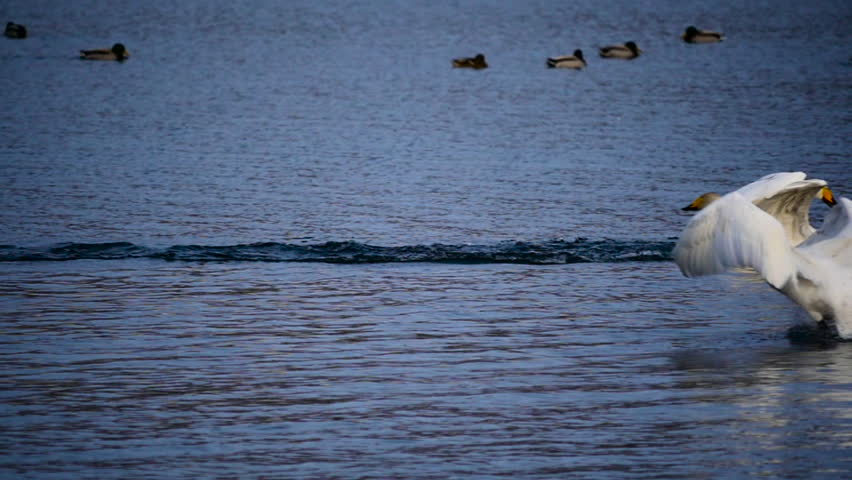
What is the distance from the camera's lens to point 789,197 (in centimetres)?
1005

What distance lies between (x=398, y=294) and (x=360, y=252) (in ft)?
5.76

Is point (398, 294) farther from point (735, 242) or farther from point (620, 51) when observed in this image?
point (620, 51)

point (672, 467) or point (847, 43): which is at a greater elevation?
point (847, 43)

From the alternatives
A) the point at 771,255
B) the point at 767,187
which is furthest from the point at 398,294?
the point at 771,255

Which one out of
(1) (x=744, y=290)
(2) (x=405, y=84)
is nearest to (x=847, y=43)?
(2) (x=405, y=84)

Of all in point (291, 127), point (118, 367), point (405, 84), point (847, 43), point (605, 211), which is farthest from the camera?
point (847, 43)

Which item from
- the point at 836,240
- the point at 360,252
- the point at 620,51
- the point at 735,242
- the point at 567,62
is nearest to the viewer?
the point at 735,242

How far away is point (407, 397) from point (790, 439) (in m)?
2.11

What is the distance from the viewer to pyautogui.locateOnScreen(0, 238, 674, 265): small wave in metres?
12.4

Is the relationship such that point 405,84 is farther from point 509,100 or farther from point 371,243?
point 371,243

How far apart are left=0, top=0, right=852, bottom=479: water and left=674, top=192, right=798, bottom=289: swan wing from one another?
61 centimetres

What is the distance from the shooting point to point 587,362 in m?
8.89

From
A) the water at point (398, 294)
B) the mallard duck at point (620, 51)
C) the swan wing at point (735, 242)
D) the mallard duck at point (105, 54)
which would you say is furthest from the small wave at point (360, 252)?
the mallard duck at point (620, 51)

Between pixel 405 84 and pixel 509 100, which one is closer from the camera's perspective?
pixel 509 100
